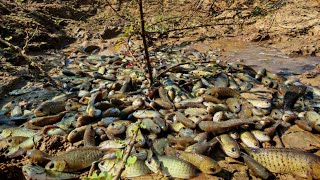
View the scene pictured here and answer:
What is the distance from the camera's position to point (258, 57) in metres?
9.19

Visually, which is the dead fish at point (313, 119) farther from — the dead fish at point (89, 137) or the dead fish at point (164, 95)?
the dead fish at point (89, 137)

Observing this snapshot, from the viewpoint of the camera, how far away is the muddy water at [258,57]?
8.12 metres

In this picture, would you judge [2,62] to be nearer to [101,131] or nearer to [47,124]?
[47,124]

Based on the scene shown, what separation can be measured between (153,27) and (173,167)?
8643mm

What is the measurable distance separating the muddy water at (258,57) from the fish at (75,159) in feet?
17.7

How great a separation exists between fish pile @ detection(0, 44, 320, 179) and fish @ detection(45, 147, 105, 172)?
0.04 feet

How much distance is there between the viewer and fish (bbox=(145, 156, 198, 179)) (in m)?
3.74

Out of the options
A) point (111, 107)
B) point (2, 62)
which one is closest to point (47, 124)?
point (111, 107)

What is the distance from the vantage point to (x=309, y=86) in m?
6.44

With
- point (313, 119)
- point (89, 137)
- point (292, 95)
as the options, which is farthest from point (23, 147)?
point (292, 95)

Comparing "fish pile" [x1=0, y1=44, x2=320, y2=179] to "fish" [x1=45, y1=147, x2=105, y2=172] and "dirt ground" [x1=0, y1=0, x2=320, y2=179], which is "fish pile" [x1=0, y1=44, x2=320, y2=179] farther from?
"dirt ground" [x1=0, y1=0, x2=320, y2=179]

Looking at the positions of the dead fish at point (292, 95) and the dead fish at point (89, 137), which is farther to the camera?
the dead fish at point (292, 95)

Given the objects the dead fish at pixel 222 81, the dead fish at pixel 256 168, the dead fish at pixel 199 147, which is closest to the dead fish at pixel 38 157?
the dead fish at pixel 199 147

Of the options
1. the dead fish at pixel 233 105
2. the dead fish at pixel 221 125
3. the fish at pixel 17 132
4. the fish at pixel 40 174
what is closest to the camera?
the fish at pixel 40 174
